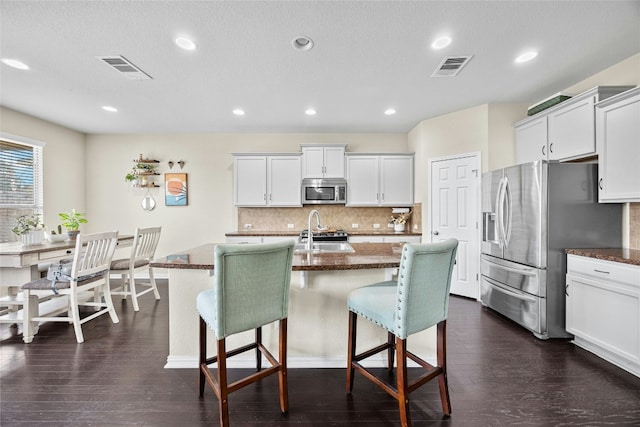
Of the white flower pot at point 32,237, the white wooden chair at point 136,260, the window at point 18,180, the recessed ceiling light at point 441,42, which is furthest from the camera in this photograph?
the window at point 18,180

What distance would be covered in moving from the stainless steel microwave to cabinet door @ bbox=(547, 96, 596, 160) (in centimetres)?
271

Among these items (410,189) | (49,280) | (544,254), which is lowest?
(49,280)

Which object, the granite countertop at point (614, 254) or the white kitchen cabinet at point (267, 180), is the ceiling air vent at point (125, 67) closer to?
the white kitchen cabinet at point (267, 180)

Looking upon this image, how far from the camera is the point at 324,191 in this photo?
471cm

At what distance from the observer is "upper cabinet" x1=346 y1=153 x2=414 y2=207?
4742 mm

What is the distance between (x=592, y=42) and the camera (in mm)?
2338

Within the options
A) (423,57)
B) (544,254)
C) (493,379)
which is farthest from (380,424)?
(423,57)

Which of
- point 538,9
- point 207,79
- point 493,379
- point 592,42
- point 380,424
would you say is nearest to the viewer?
point 380,424

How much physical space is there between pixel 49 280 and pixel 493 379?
3.98m

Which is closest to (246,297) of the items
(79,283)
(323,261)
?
(323,261)

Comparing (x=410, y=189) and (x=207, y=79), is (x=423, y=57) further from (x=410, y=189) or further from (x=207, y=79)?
(x=410, y=189)

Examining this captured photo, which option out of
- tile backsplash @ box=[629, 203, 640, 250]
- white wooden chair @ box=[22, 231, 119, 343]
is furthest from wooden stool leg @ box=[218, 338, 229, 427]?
tile backsplash @ box=[629, 203, 640, 250]

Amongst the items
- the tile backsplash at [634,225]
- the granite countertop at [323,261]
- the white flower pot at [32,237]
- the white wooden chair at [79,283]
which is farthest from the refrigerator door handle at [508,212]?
the white flower pot at [32,237]

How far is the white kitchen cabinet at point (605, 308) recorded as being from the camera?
82.3 inches
